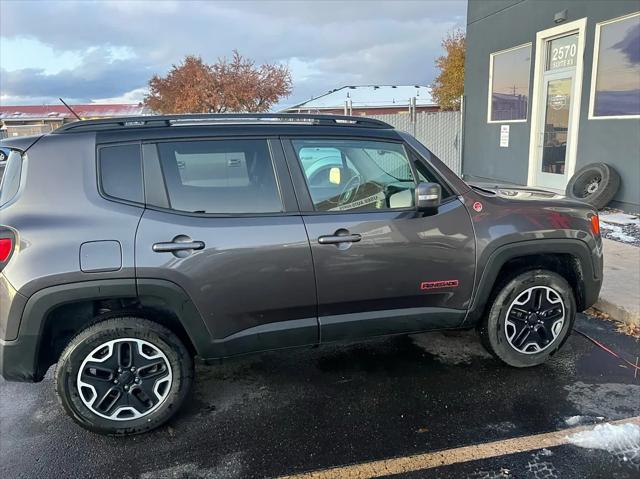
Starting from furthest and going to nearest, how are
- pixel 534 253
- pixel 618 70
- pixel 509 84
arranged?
pixel 509 84 → pixel 618 70 → pixel 534 253

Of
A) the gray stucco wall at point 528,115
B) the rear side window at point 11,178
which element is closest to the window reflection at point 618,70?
the gray stucco wall at point 528,115

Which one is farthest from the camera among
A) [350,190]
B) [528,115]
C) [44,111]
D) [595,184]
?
[44,111]

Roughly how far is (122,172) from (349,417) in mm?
2002

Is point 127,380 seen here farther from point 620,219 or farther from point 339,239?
point 620,219

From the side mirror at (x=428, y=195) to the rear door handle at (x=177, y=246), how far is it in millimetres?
1345

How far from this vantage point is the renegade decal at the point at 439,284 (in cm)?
324

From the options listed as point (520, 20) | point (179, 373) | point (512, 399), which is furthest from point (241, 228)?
point (520, 20)

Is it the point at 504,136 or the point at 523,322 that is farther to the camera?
the point at 504,136

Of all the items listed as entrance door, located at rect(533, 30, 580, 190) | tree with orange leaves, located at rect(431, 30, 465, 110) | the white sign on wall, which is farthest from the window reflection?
tree with orange leaves, located at rect(431, 30, 465, 110)

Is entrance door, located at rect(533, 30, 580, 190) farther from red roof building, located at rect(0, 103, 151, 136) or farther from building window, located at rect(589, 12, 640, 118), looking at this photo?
red roof building, located at rect(0, 103, 151, 136)

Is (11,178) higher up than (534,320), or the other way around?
(11,178)

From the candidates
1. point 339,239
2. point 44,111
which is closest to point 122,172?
point 339,239

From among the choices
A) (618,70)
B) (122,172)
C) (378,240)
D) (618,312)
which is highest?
(618,70)

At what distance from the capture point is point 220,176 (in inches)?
117
